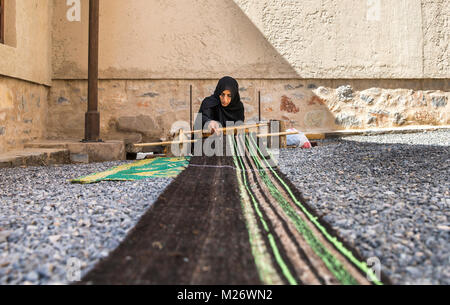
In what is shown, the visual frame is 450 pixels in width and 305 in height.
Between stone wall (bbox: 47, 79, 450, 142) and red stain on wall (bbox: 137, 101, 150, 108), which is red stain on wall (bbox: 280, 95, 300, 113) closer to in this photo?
stone wall (bbox: 47, 79, 450, 142)

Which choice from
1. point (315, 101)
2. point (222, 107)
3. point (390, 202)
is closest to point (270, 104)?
point (315, 101)

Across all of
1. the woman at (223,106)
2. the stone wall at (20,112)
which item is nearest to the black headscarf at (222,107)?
the woman at (223,106)

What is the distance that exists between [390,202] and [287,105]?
344cm

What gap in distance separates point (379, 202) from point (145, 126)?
3765 millimetres

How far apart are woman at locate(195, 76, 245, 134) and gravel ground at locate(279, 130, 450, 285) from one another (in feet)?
3.49

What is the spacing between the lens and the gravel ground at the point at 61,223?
1.04 m

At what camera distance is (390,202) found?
66.1 inches

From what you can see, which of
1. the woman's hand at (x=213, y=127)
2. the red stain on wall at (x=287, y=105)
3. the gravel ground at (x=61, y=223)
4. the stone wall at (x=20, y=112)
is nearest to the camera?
the gravel ground at (x=61, y=223)

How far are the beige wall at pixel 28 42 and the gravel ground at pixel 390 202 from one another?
3.03 metres

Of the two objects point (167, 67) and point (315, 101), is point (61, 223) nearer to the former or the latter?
point (167, 67)

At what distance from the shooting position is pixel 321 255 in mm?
1110

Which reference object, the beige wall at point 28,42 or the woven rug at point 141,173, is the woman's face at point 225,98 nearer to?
the woven rug at point 141,173
